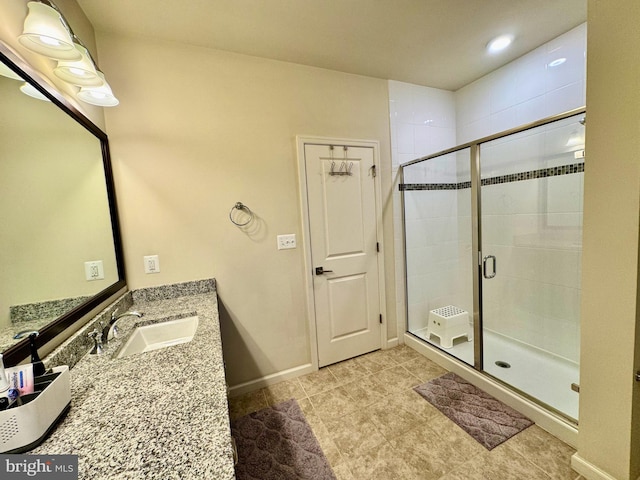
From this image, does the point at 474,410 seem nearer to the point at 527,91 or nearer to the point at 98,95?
the point at 527,91

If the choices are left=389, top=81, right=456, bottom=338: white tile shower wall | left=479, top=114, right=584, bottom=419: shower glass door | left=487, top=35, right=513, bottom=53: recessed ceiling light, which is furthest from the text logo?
left=487, top=35, right=513, bottom=53: recessed ceiling light

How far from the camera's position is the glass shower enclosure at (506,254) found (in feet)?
6.76

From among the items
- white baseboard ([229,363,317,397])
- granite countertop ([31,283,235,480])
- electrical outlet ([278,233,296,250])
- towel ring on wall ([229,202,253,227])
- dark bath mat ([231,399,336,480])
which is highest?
towel ring on wall ([229,202,253,227])

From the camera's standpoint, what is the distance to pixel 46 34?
3.30ft

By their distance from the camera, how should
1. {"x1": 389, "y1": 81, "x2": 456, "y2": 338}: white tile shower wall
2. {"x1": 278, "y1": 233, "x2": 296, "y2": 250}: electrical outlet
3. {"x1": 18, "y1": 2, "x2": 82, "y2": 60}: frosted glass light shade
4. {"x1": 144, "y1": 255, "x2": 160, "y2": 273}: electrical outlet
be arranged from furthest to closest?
{"x1": 389, "y1": 81, "x2": 456, "y2": 338}: white tile shower wall < {"x1": 278, "y1": 233, "x2": 296, "y2": 250}: electrical outlet < {"x1": 144, "y1": 255, "x2": 160, "y2": 273}: electrical outlet < {"x1": 18, "y1": 2, "x2": 82, "y2": 60}: frosted glass light shade

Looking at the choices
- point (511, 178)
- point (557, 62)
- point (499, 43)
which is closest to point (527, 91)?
point (557, 62)

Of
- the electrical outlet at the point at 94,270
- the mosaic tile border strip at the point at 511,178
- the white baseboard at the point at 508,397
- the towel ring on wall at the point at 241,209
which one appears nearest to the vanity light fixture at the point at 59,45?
the electrical outlet at the point at 94,270

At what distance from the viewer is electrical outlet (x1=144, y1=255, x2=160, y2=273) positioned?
1.85 meters

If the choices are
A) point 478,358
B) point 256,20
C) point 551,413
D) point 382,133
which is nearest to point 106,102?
point 256,20

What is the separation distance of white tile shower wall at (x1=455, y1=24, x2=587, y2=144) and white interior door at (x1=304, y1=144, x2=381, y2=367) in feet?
4.15

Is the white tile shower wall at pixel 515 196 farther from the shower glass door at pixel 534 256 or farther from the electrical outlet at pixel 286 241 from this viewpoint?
the electrical outlet at pixel 286 241

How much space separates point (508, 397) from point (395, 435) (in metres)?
0.86

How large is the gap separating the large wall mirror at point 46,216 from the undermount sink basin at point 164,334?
0.28 m

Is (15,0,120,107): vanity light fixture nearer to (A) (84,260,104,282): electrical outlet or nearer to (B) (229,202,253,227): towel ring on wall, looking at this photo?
(A) (84,260,104,282): electrical outlet
